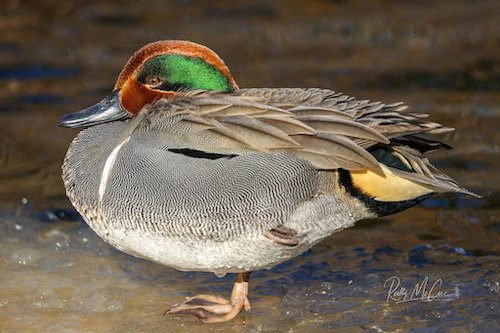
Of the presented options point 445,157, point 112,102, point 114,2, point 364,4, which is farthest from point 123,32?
point 112,102

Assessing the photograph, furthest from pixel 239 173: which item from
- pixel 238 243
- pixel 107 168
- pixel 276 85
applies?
pixel 276 85

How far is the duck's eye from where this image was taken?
14.6 ft

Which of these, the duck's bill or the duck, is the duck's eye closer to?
the duck

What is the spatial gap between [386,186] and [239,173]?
2.01 ft

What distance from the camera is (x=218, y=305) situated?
4703 millimetres

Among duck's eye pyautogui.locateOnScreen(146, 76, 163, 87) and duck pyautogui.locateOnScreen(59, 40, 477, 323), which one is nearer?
duck pyautogui.locateOnScreen(59, 40, 477, 323)

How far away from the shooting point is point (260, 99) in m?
4.31

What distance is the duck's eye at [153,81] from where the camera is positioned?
445 cm

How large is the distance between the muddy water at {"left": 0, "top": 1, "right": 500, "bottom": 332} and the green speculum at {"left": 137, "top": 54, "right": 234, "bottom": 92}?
3.54 feet

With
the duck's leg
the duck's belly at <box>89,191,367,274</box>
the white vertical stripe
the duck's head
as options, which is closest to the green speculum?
the duck's head

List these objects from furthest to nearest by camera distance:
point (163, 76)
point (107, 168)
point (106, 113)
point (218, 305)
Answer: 1. point (218, 305)
2. point (106, 113)
3. point (163, 76)
4. point (107, 168)

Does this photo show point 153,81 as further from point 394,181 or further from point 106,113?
point 394,181

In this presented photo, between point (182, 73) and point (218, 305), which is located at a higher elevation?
point (182, 73)

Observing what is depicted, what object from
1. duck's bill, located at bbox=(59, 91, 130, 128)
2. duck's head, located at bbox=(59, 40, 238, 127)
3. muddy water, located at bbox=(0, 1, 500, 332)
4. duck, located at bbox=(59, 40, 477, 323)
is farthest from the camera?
muddy water, located at bbox=(0, 1, 500, 332)
